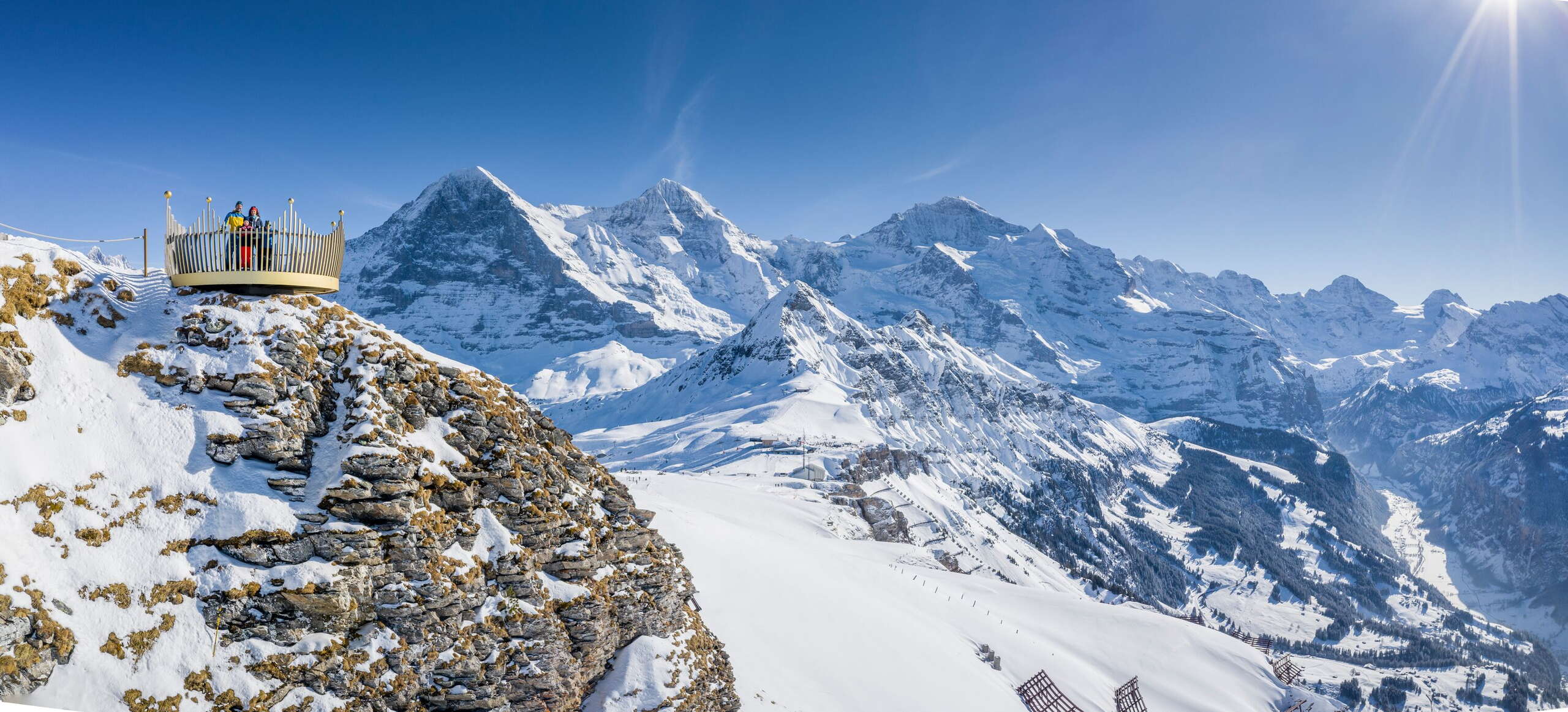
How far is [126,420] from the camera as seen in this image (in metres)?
13.3

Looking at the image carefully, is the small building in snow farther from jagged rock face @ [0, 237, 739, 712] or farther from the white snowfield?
jagged rock face @ [0, 237, 739, 712]

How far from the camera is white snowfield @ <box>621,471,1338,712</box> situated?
3067 cm

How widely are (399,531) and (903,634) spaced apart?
31.1m

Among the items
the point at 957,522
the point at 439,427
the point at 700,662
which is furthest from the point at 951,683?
the point at 957,522

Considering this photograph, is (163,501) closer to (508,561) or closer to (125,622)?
(125,622)

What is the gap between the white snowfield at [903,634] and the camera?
1208 inches

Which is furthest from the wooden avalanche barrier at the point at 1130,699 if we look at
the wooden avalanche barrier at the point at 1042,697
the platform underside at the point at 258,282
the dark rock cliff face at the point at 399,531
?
the platform underside at the point at 258,282

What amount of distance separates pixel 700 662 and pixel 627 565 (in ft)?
13.7

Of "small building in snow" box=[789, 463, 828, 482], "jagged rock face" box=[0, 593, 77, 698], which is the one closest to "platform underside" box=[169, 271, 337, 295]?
"jagged rock face" box=[0, 593, 77, 698]

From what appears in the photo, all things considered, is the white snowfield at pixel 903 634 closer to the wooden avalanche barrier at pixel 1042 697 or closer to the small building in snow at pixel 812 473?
the wooden avalanche barrier at pixel 1042 697

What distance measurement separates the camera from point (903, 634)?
3897cm

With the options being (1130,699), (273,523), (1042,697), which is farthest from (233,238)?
(1130,699)

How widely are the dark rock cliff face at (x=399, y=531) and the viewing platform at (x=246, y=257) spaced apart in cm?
71

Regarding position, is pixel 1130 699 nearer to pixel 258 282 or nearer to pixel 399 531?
pixel 399 531
